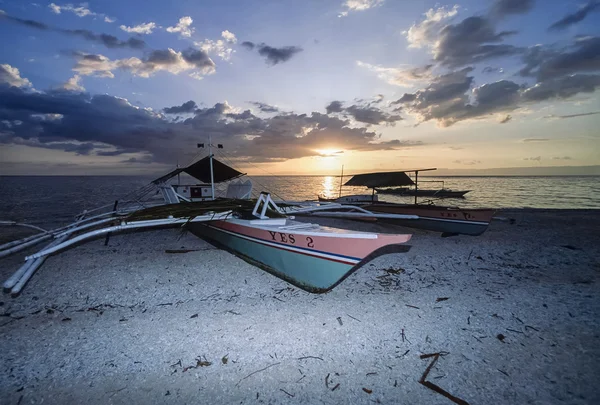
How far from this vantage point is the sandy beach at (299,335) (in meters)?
4.03

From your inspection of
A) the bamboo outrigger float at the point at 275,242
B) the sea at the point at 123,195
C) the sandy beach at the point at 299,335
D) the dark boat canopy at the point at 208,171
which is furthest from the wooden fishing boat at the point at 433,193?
the bamboo outrigger float at the point at 275,242

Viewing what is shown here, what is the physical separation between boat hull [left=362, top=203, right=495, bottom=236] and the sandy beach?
4243mm

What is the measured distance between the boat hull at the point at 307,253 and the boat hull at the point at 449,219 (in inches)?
368

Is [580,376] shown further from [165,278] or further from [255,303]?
[165,278]

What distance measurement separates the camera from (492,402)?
373cm

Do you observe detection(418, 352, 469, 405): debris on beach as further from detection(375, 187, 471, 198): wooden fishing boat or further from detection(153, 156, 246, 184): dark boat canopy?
detection(375, 187, 471, 198): wooden fishing boat

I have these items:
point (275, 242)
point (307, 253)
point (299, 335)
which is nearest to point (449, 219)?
point (307, 253)

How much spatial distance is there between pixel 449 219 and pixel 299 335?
12.7 meters

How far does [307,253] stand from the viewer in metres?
6.91

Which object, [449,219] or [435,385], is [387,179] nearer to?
[449,219]

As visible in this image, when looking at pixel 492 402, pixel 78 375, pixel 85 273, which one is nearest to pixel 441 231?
pixel 492 402

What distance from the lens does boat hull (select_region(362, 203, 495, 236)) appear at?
534 inches

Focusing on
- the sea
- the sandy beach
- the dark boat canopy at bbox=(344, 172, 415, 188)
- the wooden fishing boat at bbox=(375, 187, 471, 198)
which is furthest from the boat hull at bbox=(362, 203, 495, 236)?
the wooden fishing boat at bbox=(375, 187, 471, 198)

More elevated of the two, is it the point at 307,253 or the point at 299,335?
the point at 307,253
